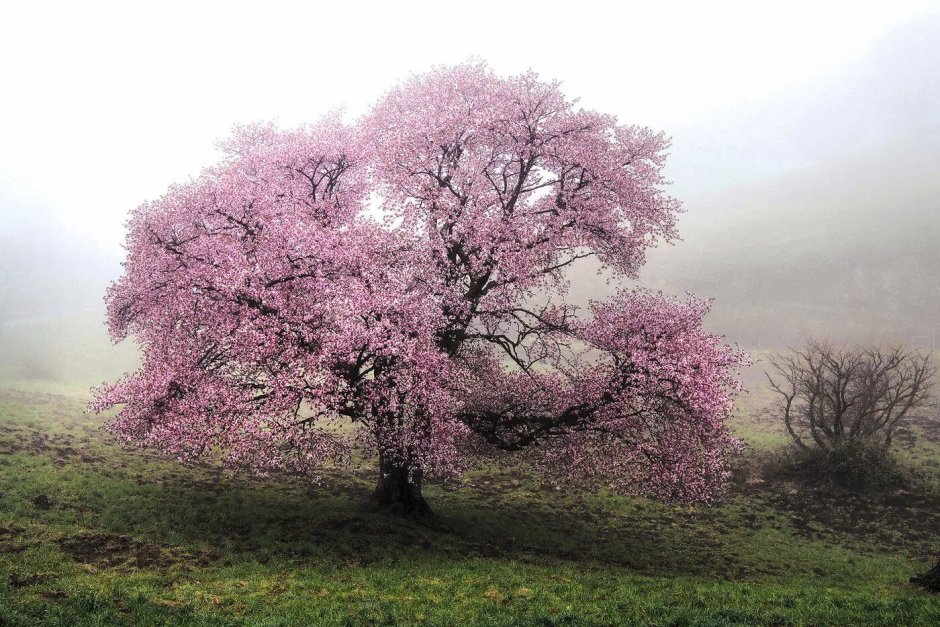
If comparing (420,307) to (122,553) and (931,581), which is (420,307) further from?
(931,581)

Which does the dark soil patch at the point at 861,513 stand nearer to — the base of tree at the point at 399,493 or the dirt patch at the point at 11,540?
the base of tree at the point at 399,493

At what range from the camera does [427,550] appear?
21359 mm

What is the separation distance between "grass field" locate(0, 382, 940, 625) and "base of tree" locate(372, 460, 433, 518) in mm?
846

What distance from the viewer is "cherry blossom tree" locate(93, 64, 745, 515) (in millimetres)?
19109

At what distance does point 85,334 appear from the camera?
9888cm

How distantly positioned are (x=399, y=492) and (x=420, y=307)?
1039 cm

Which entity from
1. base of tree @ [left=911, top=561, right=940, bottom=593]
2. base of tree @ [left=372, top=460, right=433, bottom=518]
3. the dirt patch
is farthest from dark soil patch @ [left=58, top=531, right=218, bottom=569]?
base of tree @ [left=911, top=561, right=940, bottom=593]

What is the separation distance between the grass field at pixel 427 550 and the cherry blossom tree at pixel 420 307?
126 inches

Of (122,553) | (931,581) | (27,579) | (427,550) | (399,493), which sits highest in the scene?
(931,581)

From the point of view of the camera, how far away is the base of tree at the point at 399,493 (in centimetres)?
2553

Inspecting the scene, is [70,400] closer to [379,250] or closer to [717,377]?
[379,250]

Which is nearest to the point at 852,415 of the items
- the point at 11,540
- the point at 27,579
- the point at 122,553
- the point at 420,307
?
the point at 420,307

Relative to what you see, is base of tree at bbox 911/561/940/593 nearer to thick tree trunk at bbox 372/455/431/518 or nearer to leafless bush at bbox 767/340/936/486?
thick tree trunk at bbox 372/455/431/518

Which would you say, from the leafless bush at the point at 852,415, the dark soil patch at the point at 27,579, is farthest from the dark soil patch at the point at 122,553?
the leafless bush at the point at 852,415
